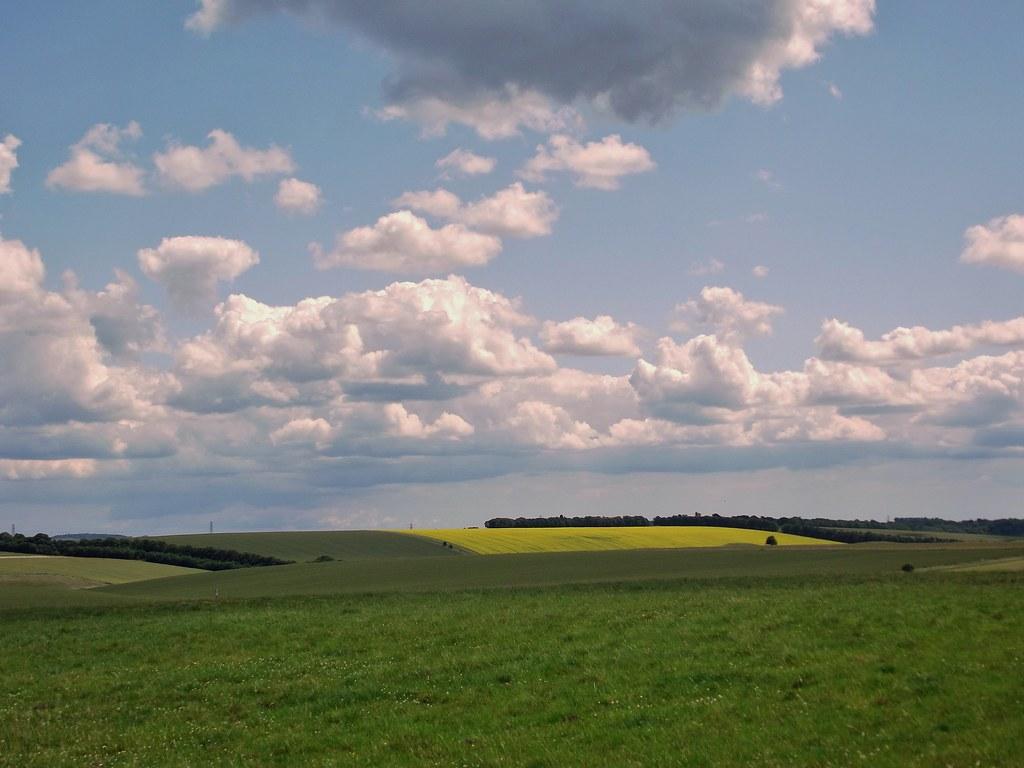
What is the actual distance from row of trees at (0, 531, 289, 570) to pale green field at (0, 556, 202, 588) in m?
4.90

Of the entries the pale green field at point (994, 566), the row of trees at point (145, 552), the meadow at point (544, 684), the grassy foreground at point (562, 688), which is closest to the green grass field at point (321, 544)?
the row of trees at point (145, 552)

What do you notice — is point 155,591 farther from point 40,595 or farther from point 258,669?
point 258,669

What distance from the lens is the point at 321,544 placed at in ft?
490

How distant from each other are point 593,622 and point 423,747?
45.1 feet

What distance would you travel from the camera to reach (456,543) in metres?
139

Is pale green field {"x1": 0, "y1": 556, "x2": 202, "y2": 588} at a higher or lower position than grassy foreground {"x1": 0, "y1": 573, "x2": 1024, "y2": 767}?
lower

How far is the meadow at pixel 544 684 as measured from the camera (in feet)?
59.8

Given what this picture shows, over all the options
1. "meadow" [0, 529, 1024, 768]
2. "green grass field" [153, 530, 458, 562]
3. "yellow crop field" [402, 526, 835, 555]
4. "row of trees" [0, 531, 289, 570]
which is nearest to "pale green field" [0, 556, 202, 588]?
"row of trees" [0, 531, 289, 570]

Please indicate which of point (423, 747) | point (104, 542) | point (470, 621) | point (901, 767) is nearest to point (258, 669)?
point (470, 621)

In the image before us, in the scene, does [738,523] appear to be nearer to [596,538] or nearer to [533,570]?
[596,538]

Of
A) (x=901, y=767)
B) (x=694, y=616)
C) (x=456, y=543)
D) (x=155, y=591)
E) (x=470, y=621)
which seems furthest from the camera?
(x=456, y=543)

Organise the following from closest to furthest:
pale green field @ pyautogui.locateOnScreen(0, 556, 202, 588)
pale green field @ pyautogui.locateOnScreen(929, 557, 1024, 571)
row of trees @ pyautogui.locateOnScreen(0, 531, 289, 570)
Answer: pale green field @ pyautogui.locateOnScreen(929, 557, 1024, 571) < pale green field @ pyautogui.locateOnScreen(0, 556, 202, 588) < row of trees @ pyautogui.locateOnScreen(0, 531, 289, 570)

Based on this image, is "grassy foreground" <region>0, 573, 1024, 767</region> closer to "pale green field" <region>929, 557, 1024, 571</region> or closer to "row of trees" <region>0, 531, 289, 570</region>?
"pale green field" <region>929, 557, 1024, 571</region>

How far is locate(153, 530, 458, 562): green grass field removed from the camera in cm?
Result: 13612
